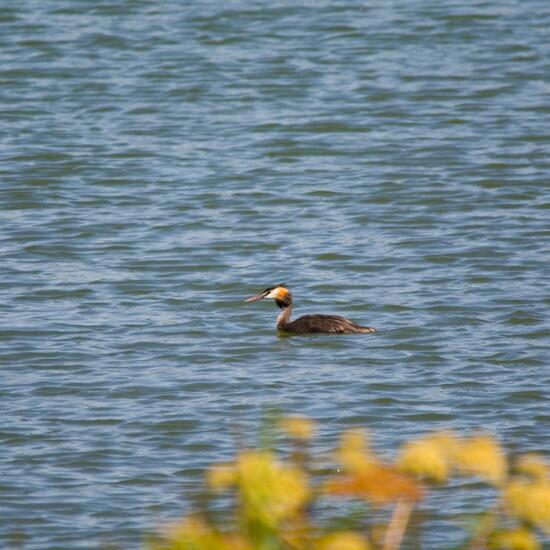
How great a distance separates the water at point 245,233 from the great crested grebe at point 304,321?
109 mm

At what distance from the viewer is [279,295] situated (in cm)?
1209

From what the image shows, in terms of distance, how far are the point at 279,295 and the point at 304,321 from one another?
0.46 m

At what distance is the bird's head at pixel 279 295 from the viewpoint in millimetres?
12086

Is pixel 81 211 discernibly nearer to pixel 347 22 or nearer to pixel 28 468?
Result: pixel 28 468

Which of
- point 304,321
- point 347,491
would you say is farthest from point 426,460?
point 304,321

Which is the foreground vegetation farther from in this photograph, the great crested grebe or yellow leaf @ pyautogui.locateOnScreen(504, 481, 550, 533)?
the great crested grebe

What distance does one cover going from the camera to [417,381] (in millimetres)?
10438

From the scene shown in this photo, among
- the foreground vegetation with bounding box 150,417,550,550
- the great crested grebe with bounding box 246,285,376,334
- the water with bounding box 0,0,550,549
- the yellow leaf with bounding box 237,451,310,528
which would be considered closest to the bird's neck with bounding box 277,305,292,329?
the great crested grebe with bounding box 246,285,376,334

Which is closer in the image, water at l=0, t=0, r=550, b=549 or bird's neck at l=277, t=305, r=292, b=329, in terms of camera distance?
water at l=0, t=0, r=550, b=549

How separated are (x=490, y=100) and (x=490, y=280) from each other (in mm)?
7334

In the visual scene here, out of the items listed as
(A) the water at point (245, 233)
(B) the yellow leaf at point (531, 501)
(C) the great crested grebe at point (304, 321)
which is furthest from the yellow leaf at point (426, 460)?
(C) the great crested grebe at point (304, 321)

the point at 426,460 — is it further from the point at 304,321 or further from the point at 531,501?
the point at 304,321

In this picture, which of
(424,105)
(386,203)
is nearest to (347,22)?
(424,105)

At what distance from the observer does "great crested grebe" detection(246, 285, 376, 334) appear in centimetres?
1148
